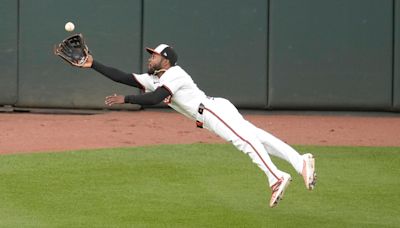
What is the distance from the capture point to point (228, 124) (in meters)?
8.97

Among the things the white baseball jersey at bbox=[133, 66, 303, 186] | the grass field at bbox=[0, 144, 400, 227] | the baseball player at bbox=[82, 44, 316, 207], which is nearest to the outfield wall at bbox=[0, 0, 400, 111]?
the grass field at bbox=[0, 144, 400, 227]

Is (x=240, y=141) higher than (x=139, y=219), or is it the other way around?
(x=240, y=141)

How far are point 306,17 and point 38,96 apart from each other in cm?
441

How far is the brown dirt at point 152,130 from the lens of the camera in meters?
13.5

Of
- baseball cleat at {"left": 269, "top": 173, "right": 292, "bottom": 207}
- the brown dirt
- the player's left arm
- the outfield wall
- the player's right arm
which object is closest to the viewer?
baseball cleat at {"left": 269, "top": 173, "right": 292, "bottom": 207}

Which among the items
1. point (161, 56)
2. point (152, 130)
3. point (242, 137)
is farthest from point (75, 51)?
point (152, 130)

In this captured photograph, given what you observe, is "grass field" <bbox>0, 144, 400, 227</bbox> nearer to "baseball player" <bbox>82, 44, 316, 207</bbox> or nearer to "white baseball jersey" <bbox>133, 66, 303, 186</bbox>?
"baseball player" <bbox>82, 44, 316, 207</bbox>

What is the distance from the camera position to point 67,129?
14.6 meters

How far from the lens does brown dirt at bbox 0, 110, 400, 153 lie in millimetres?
13461

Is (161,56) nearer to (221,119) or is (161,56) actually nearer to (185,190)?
(221,119)

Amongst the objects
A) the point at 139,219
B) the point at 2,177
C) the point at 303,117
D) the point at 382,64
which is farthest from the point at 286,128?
the point at 139,219

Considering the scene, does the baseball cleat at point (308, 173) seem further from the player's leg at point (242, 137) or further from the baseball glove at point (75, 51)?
the baseball glove at point (75, 51)

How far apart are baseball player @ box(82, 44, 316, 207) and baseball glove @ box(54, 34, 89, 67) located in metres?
0.06

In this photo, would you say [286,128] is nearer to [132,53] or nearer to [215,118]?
Result: [132,53]
